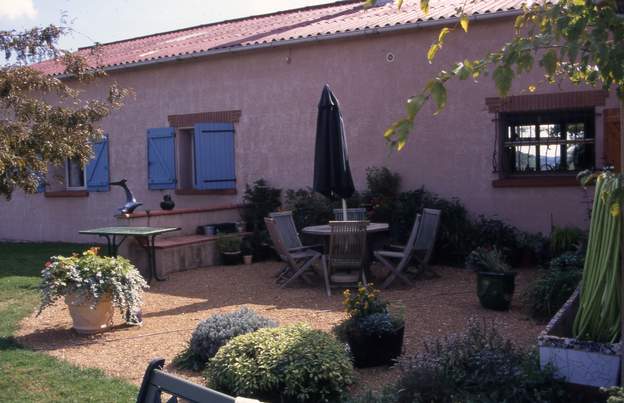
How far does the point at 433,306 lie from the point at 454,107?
391 centimetres

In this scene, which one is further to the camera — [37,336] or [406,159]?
[406,159]

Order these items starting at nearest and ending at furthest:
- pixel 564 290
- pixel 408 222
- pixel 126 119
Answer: pixel 564 290, pixel 408 222, pixel 126 119

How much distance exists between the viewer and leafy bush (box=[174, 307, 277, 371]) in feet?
18.3

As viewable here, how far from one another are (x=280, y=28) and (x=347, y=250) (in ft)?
20.8

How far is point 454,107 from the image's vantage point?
34.6 ft

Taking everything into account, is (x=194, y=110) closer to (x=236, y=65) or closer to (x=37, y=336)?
(x=236, y=65)

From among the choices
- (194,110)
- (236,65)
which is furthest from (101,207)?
(236,65)

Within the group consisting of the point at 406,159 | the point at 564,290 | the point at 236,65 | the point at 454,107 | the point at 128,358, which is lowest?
the point at 128,358

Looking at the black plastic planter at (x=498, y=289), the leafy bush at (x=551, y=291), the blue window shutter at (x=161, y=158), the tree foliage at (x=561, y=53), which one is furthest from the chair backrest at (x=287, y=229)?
the tree foliage at (x=561, y=53)

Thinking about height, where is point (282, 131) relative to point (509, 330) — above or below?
above

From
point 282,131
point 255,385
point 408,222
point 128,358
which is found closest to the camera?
point 255,385

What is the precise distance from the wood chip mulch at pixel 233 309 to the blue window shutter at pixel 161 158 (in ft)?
11.4

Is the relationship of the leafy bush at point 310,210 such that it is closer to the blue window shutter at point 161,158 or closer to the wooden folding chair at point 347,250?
the wooden folding chair at point 347,250

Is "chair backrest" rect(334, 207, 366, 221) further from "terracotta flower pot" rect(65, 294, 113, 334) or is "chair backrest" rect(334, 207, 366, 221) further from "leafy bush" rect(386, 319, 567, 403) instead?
"leafy bush" rect(386, 319, 567, 403)
